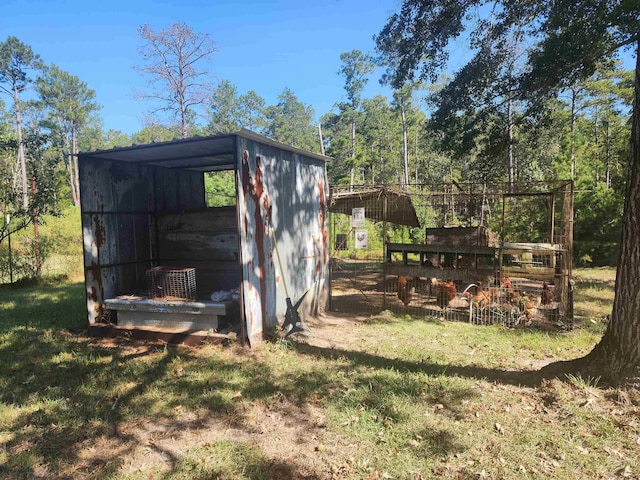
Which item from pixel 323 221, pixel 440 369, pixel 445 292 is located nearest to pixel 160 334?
pixel 323 221

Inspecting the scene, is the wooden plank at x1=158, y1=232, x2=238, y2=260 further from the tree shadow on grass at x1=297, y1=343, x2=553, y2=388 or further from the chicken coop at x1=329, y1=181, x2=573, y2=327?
the tree shadow on grass at x1=297, y1=343, x2=553, y2=388

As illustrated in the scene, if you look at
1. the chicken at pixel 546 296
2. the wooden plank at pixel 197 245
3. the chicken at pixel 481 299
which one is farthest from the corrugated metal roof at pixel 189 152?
the chicken at pixel 546 296

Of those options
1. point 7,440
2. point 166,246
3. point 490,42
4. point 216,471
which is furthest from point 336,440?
point 490,42

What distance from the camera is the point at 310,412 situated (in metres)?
4.04

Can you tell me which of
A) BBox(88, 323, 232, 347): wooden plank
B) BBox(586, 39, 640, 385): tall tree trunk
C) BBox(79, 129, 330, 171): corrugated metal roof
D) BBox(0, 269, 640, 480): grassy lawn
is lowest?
BBox(0, 269, 640, 480): grassy lawn

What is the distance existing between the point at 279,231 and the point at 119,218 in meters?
3.35

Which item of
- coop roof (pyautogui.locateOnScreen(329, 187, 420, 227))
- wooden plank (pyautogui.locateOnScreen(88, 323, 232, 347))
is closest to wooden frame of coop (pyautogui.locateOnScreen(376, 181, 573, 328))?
coop roof (pyautogui.locateOnScreen(329, 187, 420, 227))

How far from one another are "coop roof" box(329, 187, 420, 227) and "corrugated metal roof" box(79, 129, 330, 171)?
1.28 metres

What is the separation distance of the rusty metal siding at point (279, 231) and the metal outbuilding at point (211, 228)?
0.02 m

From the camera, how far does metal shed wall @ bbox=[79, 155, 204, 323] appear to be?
708 cm

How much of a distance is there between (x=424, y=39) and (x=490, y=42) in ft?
5.22

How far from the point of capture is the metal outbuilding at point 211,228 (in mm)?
6184

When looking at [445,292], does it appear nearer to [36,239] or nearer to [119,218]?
[119,218]

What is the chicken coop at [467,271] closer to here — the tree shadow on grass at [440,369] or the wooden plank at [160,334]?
the tree shadow on grass at [440,369]
